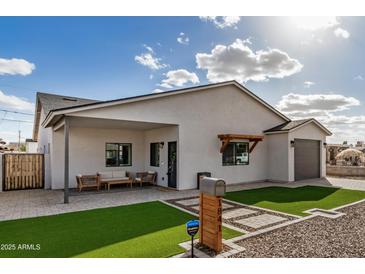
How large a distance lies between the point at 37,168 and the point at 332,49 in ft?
45.9

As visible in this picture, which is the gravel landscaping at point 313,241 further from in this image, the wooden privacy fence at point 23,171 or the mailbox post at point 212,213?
the wooden privacy fence at point 23,171

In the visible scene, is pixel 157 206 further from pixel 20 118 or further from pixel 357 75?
pixel 20 118

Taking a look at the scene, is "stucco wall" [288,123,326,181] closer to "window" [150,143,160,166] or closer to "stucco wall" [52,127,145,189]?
"window" [150,143,160,166]

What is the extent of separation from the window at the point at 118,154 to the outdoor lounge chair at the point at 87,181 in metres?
1.68

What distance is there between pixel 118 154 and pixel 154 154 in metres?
2.03

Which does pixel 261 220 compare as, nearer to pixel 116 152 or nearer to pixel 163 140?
pixel 163 140

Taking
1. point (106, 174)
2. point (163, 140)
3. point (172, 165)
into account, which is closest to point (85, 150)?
point (106, 174)

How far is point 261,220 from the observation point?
600cm

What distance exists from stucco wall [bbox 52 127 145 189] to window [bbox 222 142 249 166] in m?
5.12

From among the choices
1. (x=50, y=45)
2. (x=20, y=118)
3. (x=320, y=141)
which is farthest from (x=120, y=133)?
(x=20, y=118)

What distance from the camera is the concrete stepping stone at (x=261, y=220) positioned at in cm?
566

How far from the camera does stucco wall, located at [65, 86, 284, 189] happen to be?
31.2ft

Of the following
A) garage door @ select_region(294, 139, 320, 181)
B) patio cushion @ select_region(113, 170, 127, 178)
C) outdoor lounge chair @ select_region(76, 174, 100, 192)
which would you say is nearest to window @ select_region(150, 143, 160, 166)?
patio cushion @ select_region(113, 170, 127, 178)
